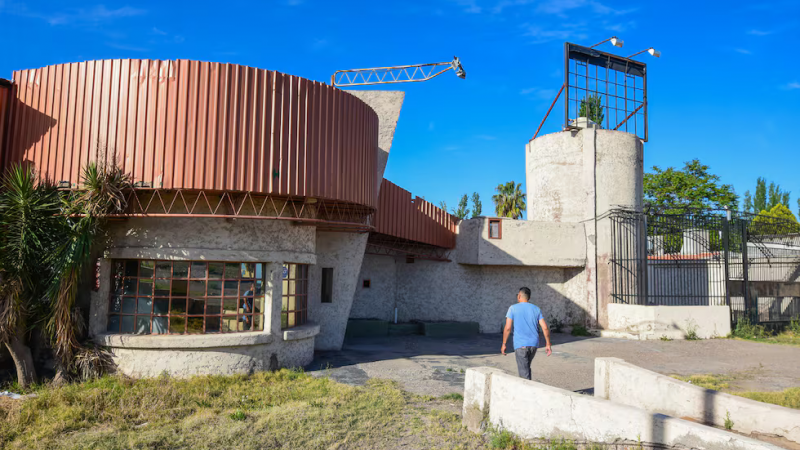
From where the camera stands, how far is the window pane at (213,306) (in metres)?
11.0

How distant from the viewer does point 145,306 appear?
10.8m

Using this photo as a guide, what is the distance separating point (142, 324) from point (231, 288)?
1841mm

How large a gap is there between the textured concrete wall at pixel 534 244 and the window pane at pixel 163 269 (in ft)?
38.8

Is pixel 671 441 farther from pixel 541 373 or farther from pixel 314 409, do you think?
pixel 541 373

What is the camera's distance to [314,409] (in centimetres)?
860

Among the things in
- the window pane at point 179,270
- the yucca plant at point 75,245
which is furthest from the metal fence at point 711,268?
the yucca plant at point 75,245

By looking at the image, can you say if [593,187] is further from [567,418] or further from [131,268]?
[131,268]

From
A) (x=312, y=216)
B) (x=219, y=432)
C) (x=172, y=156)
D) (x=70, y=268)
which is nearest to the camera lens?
(x=219, y=432)

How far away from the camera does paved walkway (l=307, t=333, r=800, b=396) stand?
11.1 meters

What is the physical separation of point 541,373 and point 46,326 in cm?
994

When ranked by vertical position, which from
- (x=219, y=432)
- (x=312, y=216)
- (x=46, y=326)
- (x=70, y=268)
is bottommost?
(x=219, y=432)

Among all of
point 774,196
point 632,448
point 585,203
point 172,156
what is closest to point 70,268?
point 172,156

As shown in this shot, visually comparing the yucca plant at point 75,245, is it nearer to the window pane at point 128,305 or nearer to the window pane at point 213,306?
the window pane at point 128,305

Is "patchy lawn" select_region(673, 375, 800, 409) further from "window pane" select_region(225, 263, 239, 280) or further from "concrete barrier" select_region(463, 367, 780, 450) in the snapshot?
"window pane" select_region(225, 263, 239, 280)
